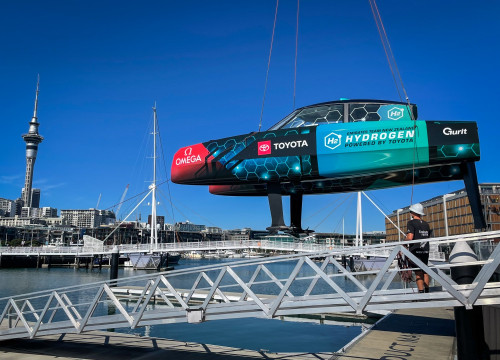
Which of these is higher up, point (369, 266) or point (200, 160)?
point (200, 160)

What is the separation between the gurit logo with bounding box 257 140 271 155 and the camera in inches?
Answer: 432

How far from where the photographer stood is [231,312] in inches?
392

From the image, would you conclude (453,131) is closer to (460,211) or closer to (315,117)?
(315,117)

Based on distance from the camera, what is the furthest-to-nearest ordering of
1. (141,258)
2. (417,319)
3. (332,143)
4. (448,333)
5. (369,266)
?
(141,258) → (369,266) → (417,319) → (448,333) → (332,143)

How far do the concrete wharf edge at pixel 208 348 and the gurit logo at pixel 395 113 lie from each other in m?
5.97

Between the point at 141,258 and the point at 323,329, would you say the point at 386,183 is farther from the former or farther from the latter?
the point at 141,258

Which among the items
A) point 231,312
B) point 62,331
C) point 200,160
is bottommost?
point 62,331

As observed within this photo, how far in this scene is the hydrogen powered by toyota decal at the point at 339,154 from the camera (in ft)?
31.5

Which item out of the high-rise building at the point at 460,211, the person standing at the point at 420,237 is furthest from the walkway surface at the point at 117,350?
the high-rise building at the point at 460,211

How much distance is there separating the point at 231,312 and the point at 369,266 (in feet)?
205

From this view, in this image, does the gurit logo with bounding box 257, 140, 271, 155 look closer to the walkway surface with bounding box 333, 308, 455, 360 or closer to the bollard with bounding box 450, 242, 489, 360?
the bollard with bounding box 450, 242, 489, 360

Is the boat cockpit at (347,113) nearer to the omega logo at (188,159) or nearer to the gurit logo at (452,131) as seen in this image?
the gurit logo at (452,131)

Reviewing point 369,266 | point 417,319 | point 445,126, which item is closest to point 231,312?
point 445,126

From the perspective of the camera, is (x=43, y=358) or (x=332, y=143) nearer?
(x=332, y=143)
